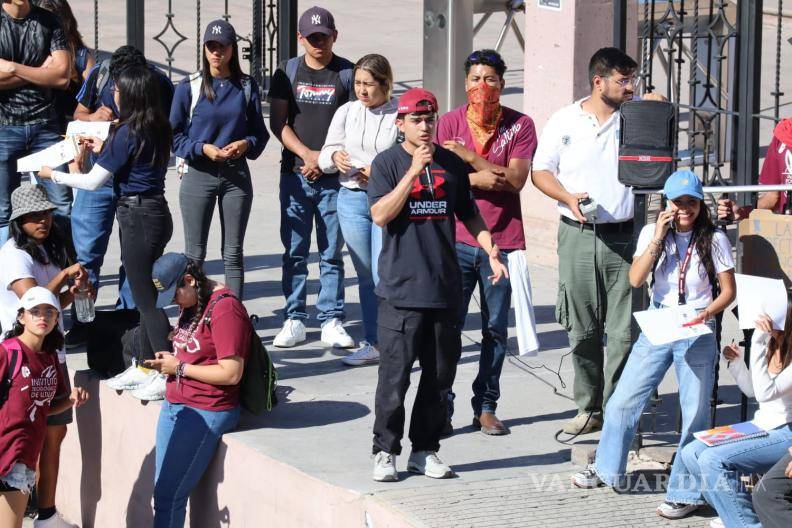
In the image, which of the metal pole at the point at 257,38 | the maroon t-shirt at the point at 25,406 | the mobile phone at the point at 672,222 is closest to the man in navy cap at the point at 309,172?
the maroon t-shirt at the point at 25,406

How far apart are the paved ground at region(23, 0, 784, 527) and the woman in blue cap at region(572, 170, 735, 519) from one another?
22cm

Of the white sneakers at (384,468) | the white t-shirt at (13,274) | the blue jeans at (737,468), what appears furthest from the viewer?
the white t-shirt at (13,274)

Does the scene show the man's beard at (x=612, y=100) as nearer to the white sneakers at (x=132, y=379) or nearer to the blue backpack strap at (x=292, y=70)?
the blue backpack strap at (x=292, y=70)

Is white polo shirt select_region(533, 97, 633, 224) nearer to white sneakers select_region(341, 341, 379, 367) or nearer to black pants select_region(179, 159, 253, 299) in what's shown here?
white sneakers select_region(341, 341, 379, 367)

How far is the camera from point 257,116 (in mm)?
8125

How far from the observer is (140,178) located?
24.5 feet

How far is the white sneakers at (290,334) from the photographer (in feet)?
27.0

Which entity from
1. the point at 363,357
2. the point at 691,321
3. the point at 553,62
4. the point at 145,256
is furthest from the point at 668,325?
the point at 553,62

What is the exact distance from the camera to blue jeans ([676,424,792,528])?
18.2 feet

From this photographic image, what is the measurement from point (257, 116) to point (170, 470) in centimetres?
227

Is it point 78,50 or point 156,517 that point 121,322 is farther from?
point 78,50

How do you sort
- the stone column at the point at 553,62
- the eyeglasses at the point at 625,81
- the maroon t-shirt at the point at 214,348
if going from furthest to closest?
the stone column at the point at 553,62, the maroon t-shirt at the point at 214,348, the eyeglasses at the point at 625,81

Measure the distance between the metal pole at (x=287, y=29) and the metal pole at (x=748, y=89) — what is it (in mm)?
3358

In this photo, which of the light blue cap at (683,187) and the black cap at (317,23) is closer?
the light blue cap at (683,187)
